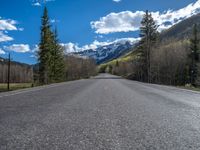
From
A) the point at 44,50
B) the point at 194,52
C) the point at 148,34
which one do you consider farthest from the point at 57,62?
the point at 194,52

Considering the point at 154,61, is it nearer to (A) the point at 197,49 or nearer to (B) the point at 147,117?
(A) the point at 197,49

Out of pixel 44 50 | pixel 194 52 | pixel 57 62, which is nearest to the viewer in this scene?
pixel 44 50

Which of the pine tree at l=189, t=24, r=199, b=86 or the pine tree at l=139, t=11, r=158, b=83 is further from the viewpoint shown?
the pine tree at l=139, t=11, r=158, b=83

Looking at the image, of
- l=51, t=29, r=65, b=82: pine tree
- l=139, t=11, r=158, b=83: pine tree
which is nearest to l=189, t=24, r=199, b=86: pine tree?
l=139, t=11, r=158, b=83: pine tree

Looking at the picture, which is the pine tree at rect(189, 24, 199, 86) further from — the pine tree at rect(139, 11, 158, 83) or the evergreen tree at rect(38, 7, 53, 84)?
the evergreen tree at rect(38, 7, 53, 84)

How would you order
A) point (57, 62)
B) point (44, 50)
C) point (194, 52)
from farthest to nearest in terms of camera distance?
point (57, 62), point (194, 52), point (44, 50)

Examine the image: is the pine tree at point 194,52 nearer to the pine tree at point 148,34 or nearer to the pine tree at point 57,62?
the pine tree at point 148,34

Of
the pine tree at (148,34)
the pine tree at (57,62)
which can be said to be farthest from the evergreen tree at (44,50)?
the pine tree at (148,34)

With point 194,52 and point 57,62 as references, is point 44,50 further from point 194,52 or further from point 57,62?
point 194,52

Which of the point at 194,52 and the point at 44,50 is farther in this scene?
the point at 194,52

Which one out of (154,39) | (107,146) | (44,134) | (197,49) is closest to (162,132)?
(107,146)

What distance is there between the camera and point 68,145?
494cm

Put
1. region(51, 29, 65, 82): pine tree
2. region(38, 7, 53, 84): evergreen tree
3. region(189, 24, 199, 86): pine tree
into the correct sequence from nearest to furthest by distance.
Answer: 1. region(38, 7, 53, 84): evergreen tree
2. region(189, 24, 199, 86): pine tree
3. region(51, 29, 65, 82): pine tree

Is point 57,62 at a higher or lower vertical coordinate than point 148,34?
lower
